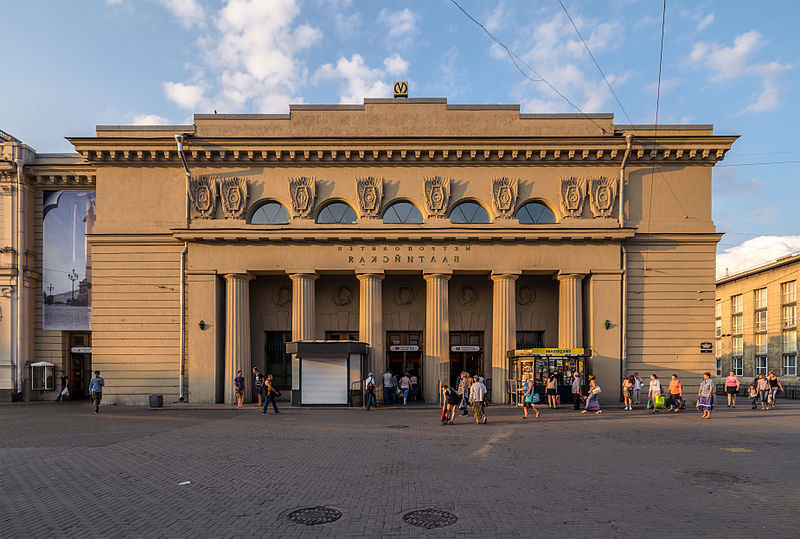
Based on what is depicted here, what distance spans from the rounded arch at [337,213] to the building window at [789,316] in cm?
4054

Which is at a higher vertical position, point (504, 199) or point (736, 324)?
point (504, 199)

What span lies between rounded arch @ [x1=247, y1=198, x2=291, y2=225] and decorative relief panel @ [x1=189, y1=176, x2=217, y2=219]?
193cm

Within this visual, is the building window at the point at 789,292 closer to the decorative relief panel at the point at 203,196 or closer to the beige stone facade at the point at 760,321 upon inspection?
the beige stone facade at the point at 760,321

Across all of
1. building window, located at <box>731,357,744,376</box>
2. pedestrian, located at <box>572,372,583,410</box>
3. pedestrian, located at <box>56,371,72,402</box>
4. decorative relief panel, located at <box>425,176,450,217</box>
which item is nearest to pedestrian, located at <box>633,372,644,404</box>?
pedestrian, located at <box>572,372,583,410</box>

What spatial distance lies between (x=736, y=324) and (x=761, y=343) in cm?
563

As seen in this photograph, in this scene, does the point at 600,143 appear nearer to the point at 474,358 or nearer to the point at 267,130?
the point at 474,358

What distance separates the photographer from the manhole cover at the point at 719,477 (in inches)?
388

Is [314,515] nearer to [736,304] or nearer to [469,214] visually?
[469,214]

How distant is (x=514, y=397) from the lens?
24969 millimetres

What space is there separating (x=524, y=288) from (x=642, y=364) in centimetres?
680

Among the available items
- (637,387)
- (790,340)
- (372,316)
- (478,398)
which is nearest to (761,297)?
(790,340)

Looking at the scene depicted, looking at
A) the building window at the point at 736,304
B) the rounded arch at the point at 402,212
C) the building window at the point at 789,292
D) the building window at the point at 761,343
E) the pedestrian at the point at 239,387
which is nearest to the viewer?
the pedestrian at the point at 239,387

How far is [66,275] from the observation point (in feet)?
96.5

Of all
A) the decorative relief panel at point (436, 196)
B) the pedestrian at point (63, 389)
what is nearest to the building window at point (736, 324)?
the decorative relief panel at point (436, 196)
